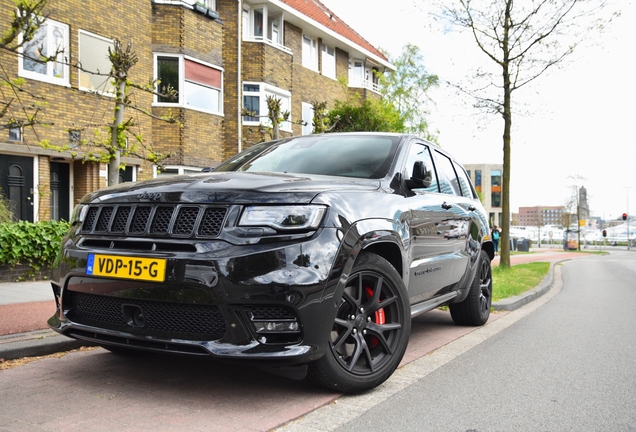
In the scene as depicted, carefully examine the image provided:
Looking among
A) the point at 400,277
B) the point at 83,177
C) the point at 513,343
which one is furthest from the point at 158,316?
the point at 83,177

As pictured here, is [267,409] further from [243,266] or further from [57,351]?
[57,351]

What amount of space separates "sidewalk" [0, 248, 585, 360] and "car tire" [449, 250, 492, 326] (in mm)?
1652

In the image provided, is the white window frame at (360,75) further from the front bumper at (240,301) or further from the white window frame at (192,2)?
the front bumper at (240,301)

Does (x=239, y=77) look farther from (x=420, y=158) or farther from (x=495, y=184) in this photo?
(x=495, y=184)

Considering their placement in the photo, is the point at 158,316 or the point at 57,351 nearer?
the point at 158,316

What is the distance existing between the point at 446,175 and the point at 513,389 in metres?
2.48

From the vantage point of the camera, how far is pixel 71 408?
11.3 ft

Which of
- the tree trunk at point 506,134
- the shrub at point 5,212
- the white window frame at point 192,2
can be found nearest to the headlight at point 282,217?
the shrub at point 5,212

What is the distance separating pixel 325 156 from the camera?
4852 mm

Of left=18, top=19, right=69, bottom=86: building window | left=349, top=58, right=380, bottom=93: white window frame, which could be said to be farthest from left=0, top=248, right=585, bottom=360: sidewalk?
left=349, top=58, right=380, bottom=93: white window frame

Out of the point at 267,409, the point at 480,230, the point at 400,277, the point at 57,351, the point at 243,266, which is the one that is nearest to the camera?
the point at 243,266

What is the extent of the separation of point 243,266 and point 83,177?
548 inches

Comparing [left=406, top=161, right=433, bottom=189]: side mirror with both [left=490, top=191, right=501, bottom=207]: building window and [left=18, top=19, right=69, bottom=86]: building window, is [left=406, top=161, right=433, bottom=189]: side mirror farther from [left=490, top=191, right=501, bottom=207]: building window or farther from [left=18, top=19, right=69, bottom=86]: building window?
[left=490, top=191, right=501, bottom=207]: building window

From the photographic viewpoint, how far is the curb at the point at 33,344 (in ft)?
15.3
